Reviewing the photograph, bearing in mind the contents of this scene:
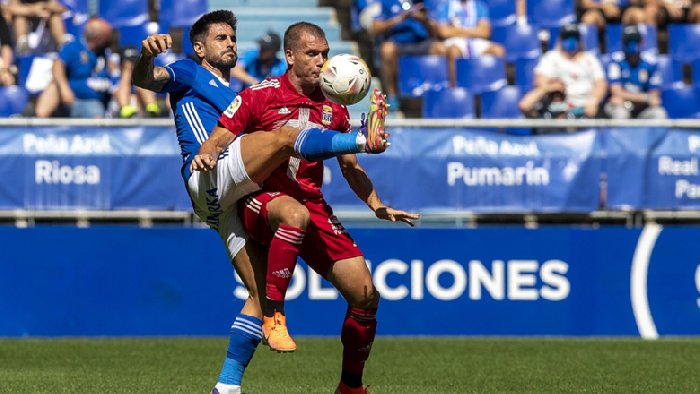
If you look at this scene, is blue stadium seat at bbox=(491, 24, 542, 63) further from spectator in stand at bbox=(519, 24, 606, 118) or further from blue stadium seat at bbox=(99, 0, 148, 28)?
blue stadium seat at bbox=(99, 0, 148, 28)

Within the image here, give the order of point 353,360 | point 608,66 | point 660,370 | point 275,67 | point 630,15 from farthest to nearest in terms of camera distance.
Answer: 1. point 630,15
2. point 608,66
3. point 275,67
4. point 660,370
5. point 353,360

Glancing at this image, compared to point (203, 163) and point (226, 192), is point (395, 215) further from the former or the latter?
point (203, 163)

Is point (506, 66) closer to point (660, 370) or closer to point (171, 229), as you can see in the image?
point (171, 229)

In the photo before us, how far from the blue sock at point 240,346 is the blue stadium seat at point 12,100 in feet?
26.7

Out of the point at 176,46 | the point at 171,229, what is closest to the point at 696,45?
the point at 176,46

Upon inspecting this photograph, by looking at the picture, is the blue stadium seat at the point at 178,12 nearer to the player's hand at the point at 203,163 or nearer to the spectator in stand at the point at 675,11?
the spectator in stand at the point at 675,11

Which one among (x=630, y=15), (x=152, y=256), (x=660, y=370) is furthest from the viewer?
(x=630, y=15)

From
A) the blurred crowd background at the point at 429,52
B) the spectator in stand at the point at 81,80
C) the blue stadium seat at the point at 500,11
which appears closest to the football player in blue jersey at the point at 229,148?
the blurred crowd background at the point at 429,52

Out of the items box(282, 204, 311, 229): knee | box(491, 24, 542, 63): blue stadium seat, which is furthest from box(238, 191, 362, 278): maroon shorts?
box(491, 24, 542, 63): blue stadium seat

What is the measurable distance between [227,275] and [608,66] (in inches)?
237

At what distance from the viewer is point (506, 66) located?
17391mm

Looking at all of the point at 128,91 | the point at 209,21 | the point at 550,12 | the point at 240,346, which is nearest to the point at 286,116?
the point at 209,21

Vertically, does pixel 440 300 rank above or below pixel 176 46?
below

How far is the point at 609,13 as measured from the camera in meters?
18.1
